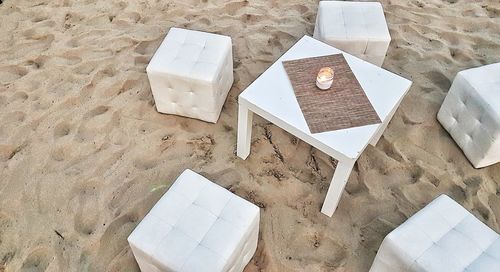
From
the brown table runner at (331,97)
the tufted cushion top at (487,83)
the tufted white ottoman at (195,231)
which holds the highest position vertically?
the brown table runner at (331,97)

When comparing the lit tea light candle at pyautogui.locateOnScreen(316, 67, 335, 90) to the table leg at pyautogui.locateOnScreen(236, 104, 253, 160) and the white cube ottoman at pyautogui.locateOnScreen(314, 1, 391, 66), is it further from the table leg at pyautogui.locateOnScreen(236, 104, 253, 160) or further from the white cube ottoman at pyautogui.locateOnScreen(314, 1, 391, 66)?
the white cube ottoman at pyautogui.locateOnScreen(314, 1, 391, 66)

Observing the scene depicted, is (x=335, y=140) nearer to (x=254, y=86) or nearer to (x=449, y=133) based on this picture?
(x=254, y=86)

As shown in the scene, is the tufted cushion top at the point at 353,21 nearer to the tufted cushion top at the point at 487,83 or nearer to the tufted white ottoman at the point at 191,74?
the tufted cushion top at the point at 487,83

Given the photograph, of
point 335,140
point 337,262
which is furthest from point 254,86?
point 337,262

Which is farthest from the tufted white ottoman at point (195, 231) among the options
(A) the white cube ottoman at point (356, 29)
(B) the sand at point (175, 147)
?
(A) the white cube ottoman at point (356, 29)

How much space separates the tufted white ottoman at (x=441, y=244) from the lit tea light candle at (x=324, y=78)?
0.76m

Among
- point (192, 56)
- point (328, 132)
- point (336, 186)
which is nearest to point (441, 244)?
point (336, 186)

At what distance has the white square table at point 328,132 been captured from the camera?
1974 millimetres

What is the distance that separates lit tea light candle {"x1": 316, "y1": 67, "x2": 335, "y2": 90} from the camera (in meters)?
2.17

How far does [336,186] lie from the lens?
6.86 ft

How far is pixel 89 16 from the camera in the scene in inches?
132

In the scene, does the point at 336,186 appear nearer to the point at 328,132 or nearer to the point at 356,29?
the point at 328,132

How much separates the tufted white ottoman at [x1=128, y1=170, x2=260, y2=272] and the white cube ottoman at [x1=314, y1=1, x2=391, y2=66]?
4.33ft

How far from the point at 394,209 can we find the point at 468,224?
1.65 feet
